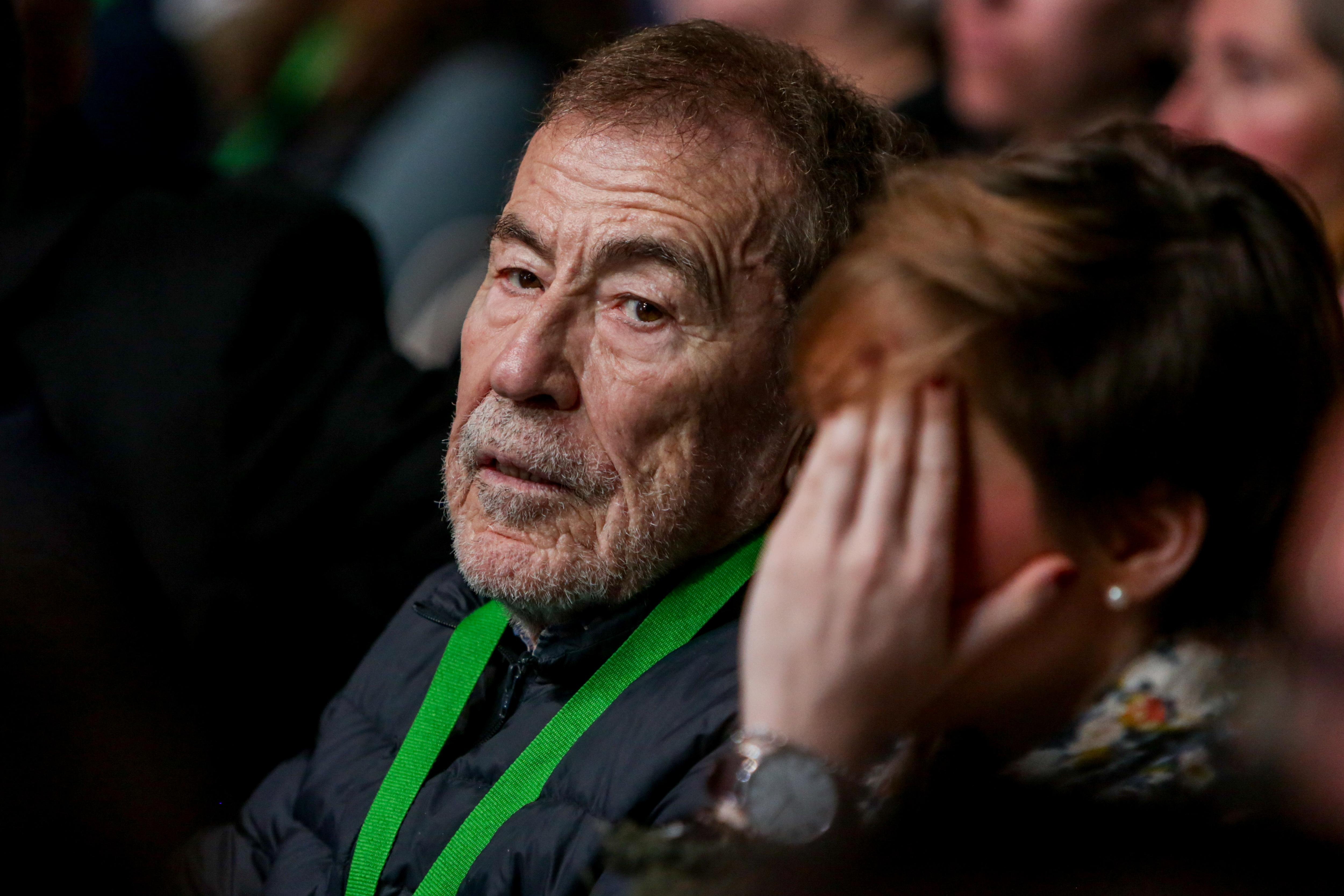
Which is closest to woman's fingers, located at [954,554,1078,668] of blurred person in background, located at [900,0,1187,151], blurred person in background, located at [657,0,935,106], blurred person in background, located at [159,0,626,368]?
blurred person in background, located at [900,0,1187,151]

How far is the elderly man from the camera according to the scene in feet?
5.16

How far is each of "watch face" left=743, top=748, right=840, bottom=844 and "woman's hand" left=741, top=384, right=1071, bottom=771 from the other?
2 centimetres

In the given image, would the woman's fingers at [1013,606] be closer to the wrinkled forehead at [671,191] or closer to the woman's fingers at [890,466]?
the woman's fingers at [890,466]

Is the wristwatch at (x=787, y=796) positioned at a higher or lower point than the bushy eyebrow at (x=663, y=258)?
lower

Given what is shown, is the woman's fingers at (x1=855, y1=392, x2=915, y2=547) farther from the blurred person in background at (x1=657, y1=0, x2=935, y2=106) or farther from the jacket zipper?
the blurred person in background at (x1=657, y1=0, x2=935, y2=106)

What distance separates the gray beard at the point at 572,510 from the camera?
1.58m

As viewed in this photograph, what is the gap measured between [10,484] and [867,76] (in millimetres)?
1804

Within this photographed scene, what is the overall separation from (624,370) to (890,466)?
538mm

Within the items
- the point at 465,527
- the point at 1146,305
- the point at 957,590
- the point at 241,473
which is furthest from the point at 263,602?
the point at 1146,305

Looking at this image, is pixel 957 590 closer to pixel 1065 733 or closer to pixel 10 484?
pixel 1065 733

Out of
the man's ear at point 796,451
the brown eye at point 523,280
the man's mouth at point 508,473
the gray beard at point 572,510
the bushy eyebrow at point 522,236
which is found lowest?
the man's ear at point 796,451

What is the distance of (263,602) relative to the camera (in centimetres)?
232

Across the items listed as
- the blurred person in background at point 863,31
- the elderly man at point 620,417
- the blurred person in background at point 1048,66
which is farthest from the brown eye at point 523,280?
the blurred person in background at point 863,31

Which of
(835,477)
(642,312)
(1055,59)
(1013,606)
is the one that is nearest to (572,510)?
(642,312)
